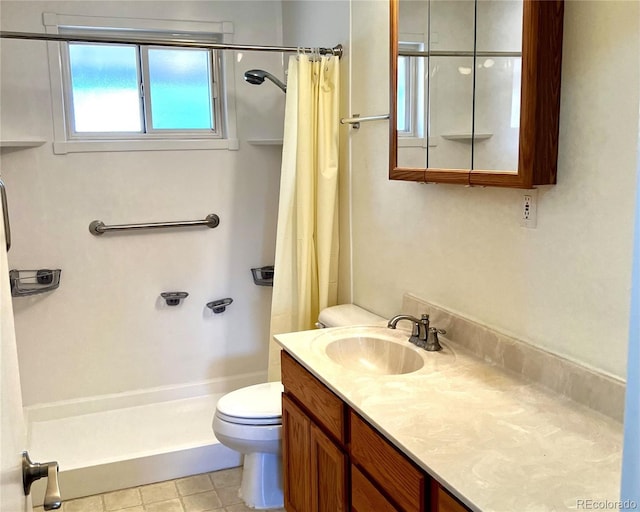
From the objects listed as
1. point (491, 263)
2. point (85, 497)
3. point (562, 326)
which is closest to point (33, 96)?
point (85, 497)

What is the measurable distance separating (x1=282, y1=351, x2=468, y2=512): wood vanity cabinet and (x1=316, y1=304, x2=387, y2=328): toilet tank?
1.29 ft

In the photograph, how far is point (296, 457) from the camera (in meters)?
2.16

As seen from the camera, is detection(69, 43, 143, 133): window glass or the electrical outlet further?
detection(69, 43, 143, 133): window glass

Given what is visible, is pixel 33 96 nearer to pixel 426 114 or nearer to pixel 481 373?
pixel 426 114

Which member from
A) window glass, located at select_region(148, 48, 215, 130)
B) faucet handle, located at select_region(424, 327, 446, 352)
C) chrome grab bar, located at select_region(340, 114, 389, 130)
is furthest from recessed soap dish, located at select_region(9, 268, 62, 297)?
faucet handle, located at select_region(424, 327, 446, 352)

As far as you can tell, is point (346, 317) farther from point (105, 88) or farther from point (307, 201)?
point (105, 88)

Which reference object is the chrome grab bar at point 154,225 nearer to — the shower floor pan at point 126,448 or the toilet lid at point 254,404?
the shower floor pan at point 126,448

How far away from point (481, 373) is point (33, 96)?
253 centimetres

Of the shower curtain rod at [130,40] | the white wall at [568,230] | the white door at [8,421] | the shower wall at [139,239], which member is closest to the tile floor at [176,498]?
the shower wall at [139,239]

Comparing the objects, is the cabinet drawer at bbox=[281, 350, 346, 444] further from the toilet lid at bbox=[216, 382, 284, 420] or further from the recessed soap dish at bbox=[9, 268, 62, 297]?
the recessed soap dish at bbox=[9, 268, 62, 297]

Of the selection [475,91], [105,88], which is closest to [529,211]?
[475,91]

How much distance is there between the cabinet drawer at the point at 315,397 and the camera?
5.75 ft

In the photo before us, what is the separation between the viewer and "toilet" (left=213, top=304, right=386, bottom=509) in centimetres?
239

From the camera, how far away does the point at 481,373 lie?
1771 mm
